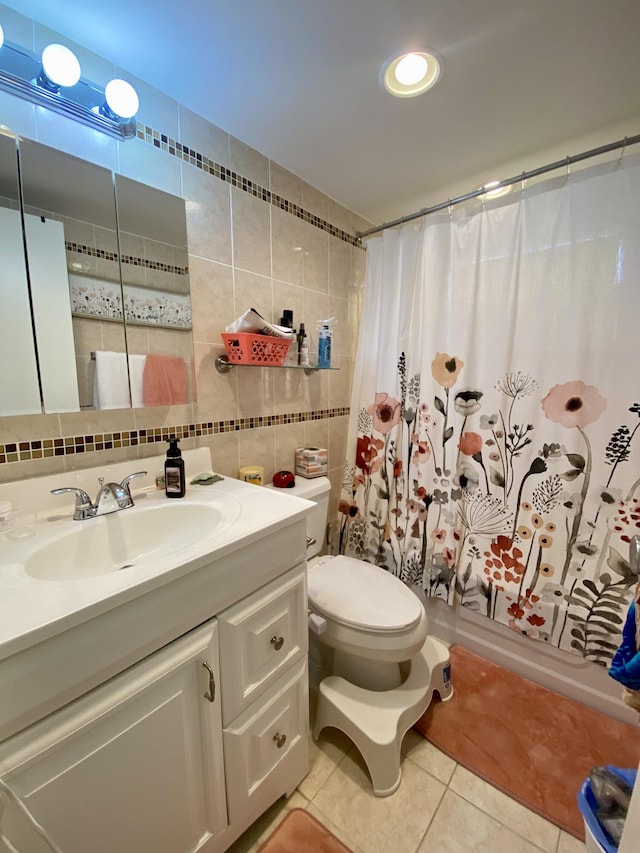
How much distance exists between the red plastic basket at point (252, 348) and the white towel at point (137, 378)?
280 mm

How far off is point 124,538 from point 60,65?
1.19 metres

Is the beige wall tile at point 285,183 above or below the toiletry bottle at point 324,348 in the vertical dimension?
above

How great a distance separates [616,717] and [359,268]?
7.48 feet

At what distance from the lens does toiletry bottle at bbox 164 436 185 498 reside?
1029 mm

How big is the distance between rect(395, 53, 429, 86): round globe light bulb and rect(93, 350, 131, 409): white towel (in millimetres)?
1197

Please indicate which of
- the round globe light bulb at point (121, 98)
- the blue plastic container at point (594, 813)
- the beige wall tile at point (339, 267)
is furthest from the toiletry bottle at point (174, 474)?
the blue plastic container at point (594, 813)

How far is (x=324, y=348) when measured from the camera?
1.59 m

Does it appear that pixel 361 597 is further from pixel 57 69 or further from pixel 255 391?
pixel 57 69

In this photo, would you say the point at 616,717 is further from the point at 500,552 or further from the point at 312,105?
the point at 312,105

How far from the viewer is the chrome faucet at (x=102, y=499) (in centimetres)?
88

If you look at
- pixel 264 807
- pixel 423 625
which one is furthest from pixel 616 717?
pixel 264 807

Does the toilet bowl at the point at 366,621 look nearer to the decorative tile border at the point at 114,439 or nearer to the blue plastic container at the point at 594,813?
the blue plastic container at the point at 594,813

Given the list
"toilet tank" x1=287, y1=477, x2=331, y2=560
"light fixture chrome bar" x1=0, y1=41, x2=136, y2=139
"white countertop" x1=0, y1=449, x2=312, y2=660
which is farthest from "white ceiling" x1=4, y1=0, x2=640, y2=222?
"toilet tank" x1=287, y1=477, x2=331, y2=560

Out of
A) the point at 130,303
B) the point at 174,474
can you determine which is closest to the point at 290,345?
the point at 130,303
